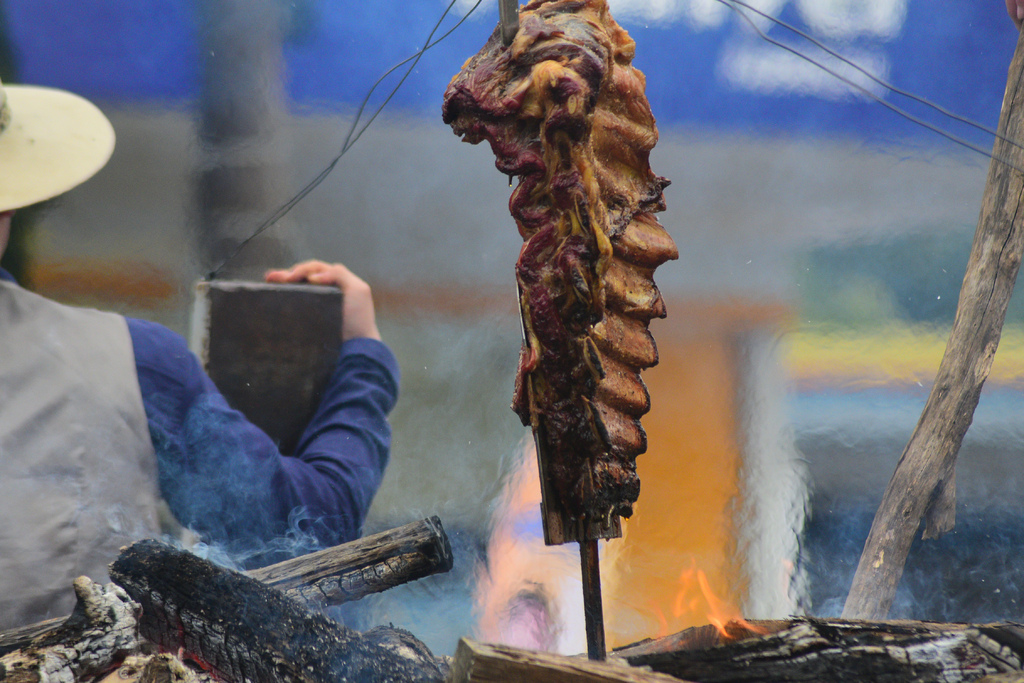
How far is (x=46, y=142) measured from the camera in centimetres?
202

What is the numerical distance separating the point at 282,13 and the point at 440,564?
193 cm

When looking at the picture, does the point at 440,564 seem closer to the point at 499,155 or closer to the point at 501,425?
the point at 501,425

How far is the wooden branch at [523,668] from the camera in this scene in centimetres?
102

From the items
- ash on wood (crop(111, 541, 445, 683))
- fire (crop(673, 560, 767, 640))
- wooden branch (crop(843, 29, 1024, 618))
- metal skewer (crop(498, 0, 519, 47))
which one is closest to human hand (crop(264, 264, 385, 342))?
ash on wood (crop(111, 541, 445, 683))

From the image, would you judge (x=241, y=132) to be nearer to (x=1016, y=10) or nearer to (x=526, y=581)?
(x=526, y=581)

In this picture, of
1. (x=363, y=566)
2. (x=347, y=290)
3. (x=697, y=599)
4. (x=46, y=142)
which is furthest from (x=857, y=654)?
(x=46, y=142)

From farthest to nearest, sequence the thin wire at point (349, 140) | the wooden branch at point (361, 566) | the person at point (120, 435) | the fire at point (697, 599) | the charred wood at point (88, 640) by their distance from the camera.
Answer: the fire at point (697, 599)
the thin wire at point (349, 140)
the person at point (120, 435)
the wooden branch at point (361, 566)
the charred wood at point (88, 640)

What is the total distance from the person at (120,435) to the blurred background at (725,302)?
0.48ft

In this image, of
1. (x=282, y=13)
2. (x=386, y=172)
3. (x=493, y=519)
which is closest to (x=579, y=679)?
(x=493, y=519)

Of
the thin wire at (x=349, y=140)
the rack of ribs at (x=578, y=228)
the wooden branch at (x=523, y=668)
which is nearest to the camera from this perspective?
the wooden branch at (x=523, y=668)

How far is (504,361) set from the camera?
2.48m

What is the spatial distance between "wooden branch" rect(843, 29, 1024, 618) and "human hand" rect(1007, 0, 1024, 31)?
14 cm

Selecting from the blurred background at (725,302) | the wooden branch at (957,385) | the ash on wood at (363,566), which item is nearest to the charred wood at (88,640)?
the ash on wood at (363,566)

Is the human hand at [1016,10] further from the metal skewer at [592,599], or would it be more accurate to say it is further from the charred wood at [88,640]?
the charred wood at [88,640]
